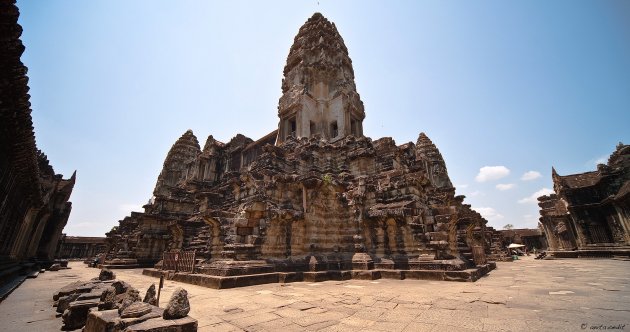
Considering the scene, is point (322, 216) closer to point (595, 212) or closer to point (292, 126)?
point (292, 126)

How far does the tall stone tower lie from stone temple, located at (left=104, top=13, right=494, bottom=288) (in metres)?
0.08

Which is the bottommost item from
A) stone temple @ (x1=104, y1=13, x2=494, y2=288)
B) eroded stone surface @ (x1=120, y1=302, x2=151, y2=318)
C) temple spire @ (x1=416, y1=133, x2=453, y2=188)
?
eroded stone surface @ (x1=120, y1=302, x2=151, y2=318)

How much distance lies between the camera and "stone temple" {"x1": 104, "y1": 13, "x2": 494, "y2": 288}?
974 cm

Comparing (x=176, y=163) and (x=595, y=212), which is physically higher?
(x=176, y=163)

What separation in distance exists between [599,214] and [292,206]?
89.8ft

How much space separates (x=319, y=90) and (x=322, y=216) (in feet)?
37.0

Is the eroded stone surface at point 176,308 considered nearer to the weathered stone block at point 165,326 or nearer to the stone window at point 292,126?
the weathered stone block at point 165,326

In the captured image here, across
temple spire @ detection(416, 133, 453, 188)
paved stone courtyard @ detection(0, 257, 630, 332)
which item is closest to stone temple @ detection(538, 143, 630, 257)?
temple spire @ detection(416, 133, 453, 188)

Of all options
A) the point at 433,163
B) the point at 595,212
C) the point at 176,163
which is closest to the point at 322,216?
the point at 433,163

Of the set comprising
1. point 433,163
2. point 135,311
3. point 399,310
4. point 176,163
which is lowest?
point 399,310

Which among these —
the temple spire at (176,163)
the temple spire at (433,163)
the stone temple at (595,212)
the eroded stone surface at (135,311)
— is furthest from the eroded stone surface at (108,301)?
the stone temple at (595,212)

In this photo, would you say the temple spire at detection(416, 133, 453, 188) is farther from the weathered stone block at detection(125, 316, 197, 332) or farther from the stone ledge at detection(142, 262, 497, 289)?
the weathered stone block at detection(125, 316, 197, 332)

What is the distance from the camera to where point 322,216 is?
12133 millimetres

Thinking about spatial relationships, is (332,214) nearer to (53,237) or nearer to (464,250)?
(464,250)
